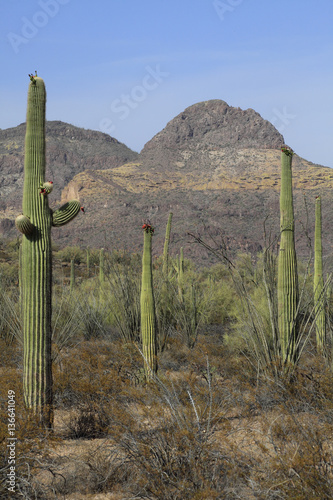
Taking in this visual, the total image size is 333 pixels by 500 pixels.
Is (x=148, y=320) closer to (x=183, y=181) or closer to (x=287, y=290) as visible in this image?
(x=287, y=290)

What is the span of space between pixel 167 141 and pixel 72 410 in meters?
88.4

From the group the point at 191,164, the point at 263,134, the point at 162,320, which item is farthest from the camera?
the point at 263,134

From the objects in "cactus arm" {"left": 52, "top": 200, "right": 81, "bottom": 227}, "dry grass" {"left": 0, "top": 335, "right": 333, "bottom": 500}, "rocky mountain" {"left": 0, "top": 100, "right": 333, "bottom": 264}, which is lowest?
"dry grass" {"left": 0, "top": 335, "right": 333, "bottom": 500}

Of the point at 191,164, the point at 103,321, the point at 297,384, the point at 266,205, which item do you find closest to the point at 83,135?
the point at 191,164

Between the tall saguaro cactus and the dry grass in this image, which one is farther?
the tall saguaro cactus

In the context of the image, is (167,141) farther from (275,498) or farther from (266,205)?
(275,498)

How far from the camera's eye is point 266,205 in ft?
192

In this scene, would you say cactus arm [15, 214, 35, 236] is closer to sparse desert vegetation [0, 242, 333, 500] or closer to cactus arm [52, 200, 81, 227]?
cactus arm [52, 200, 81, 227]

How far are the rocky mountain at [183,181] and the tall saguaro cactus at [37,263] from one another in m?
25.1

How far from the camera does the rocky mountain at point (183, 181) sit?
166 feet

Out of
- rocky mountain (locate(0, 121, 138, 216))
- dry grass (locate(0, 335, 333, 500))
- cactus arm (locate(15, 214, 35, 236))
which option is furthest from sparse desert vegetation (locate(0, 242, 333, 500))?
rocky mountain (locate(0, 121, 138, 216))

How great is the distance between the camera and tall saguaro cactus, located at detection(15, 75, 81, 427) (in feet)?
18.4

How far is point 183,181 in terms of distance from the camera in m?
71.9

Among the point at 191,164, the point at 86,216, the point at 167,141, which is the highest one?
the point at 167,141
